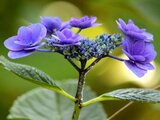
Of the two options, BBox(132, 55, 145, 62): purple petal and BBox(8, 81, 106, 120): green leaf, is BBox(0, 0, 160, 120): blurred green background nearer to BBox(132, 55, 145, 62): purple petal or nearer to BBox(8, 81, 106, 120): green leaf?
BBox(8, 81, 106, 120): green leaf

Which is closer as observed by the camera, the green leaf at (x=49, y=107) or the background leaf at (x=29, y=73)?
the background leaf at (x=29, y=73)

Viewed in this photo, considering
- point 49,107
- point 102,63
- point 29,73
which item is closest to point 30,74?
point 29,73

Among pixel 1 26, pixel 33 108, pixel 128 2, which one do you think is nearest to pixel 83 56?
pixel 33 108

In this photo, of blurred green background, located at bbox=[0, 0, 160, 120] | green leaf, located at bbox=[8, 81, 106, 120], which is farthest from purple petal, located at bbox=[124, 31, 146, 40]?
blurred green background, located at bbox=[0, 0, 160, 120]

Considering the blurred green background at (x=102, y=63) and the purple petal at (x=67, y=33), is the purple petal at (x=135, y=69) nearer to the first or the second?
the purple petal at (x=67, y=33)

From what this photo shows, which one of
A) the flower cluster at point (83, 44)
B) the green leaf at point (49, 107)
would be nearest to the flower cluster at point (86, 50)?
the flower cluster at point (83, 44)

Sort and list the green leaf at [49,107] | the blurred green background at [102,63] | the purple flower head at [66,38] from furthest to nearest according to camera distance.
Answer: the blurred green background at [102,63], the green leaf at [49,107], the purple flower head at [66,38]
